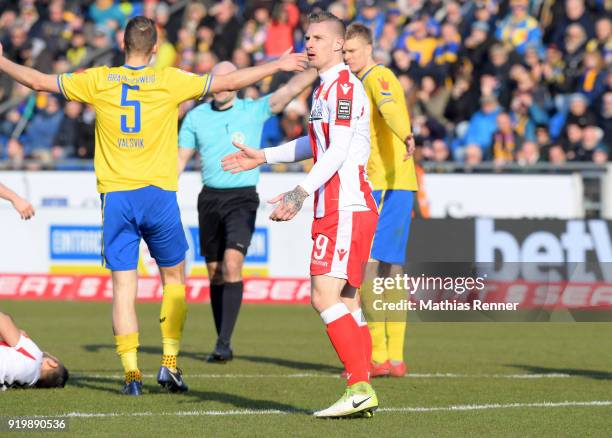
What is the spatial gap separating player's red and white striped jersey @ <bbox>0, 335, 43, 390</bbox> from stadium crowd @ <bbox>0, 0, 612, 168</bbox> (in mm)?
11670

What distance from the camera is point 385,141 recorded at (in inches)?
458

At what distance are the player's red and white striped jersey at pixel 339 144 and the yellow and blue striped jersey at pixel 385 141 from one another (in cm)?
239

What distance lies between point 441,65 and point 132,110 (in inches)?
548

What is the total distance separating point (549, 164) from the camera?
20375mm

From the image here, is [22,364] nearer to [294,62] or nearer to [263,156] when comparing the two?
[263,156]

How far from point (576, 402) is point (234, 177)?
4574 mm

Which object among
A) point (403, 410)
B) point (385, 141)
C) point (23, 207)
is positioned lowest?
point (403, 410)

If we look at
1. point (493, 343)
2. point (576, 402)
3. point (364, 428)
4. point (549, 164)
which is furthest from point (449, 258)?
point (364, 428)

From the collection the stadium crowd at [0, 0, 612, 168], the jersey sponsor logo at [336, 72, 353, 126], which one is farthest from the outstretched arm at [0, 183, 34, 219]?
the stadium crowd at [0, 0, 612, 168]

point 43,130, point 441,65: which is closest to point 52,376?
point 441,65

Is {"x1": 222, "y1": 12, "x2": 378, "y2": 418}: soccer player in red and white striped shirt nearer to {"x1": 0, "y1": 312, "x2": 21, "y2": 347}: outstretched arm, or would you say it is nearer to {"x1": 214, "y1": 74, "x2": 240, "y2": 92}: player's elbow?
{"x1": 214, "y1": 74, "x2": 240, "y2": 92}: player's elbow

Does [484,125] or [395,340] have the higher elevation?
[484,125]

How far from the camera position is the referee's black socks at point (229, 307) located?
12.7 meters

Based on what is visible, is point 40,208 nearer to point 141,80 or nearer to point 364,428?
point 141,80
